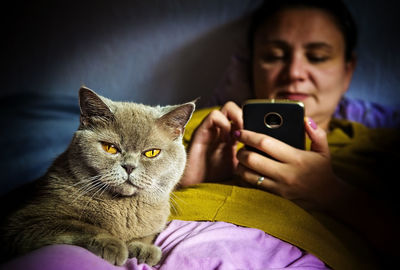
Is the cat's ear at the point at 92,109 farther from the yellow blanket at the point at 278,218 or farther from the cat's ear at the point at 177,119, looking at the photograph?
the yellow blanket at the point at 278,218

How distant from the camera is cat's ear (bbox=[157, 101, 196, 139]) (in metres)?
0.53

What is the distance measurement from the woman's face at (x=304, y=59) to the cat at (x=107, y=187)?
51 cm

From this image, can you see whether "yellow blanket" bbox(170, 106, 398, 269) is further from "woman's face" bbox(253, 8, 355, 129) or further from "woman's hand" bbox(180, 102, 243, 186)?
"woman's face" bbox(253, 8, 355, 129)

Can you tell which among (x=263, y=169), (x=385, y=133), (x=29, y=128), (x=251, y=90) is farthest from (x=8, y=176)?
(x=385, y=133)

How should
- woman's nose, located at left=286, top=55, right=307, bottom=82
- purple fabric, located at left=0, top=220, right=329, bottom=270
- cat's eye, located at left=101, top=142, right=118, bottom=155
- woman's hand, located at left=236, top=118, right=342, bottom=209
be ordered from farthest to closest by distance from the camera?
woman's nose, located at left=286, top=55, right=307, bottom=82 → woman's hand, located at left=236, top=118, right=342, bottom=209 → cat's eye, located at left=101, top=142, right=118, bottom=155 → purple fabric, located at left=0, top=220, right=329, bottom=270

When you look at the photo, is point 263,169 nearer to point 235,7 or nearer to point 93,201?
point 93,201

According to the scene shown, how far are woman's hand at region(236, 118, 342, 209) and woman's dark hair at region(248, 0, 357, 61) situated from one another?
537mm

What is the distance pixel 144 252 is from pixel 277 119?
40 cm

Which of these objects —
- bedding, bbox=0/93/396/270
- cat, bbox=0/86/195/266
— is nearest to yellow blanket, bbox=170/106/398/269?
bedding, bbox=0/93/396/270

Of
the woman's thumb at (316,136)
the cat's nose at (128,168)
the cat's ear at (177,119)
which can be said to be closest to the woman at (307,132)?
the woman's thumb at (316,136)

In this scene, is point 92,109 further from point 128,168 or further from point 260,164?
point 260,164

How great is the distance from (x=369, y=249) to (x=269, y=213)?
0.31 meters

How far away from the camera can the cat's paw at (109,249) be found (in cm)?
44

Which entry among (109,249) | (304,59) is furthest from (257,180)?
(304,59)
